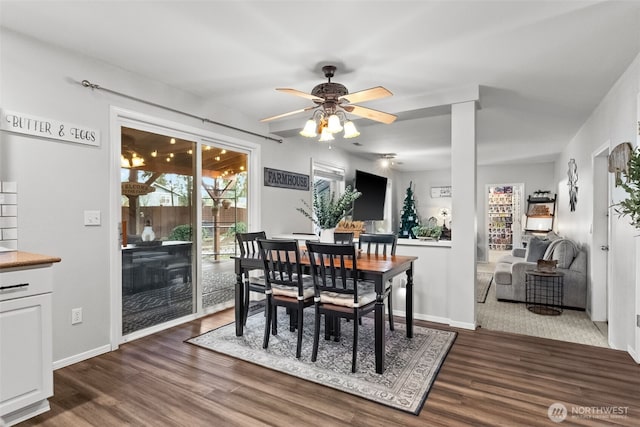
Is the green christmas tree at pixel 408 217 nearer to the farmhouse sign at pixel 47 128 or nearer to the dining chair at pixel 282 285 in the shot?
the dining chair at pixel 282 285

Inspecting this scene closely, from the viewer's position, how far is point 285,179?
5.22m

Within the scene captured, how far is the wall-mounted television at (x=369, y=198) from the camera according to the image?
7156 mm

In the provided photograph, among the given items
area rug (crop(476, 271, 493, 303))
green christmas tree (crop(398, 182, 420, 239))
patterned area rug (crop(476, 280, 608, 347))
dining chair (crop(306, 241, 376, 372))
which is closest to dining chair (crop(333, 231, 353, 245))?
dining chair (crop(306, 241, 376, 372))

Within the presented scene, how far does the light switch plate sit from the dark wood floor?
112cm

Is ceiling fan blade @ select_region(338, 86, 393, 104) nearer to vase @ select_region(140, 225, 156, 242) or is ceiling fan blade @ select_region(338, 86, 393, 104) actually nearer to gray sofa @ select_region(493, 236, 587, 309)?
vase @ select_region(140, 225, 156, 242)

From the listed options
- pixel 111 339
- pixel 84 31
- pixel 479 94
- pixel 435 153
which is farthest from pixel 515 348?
pixel 435 153

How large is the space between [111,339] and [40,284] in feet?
3.77

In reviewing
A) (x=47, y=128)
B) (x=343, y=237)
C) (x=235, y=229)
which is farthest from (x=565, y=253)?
(x=47, y=128)

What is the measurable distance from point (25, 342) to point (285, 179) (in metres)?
3.64

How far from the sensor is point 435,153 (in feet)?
23.9

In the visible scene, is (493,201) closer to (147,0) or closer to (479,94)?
(479,94)

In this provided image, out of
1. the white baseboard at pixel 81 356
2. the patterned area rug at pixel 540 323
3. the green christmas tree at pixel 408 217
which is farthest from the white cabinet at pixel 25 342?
the green christmas tree at pixel 408 217

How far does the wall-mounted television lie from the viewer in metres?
7.16

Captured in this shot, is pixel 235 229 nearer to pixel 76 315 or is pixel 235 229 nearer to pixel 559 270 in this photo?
pixel 76 315
